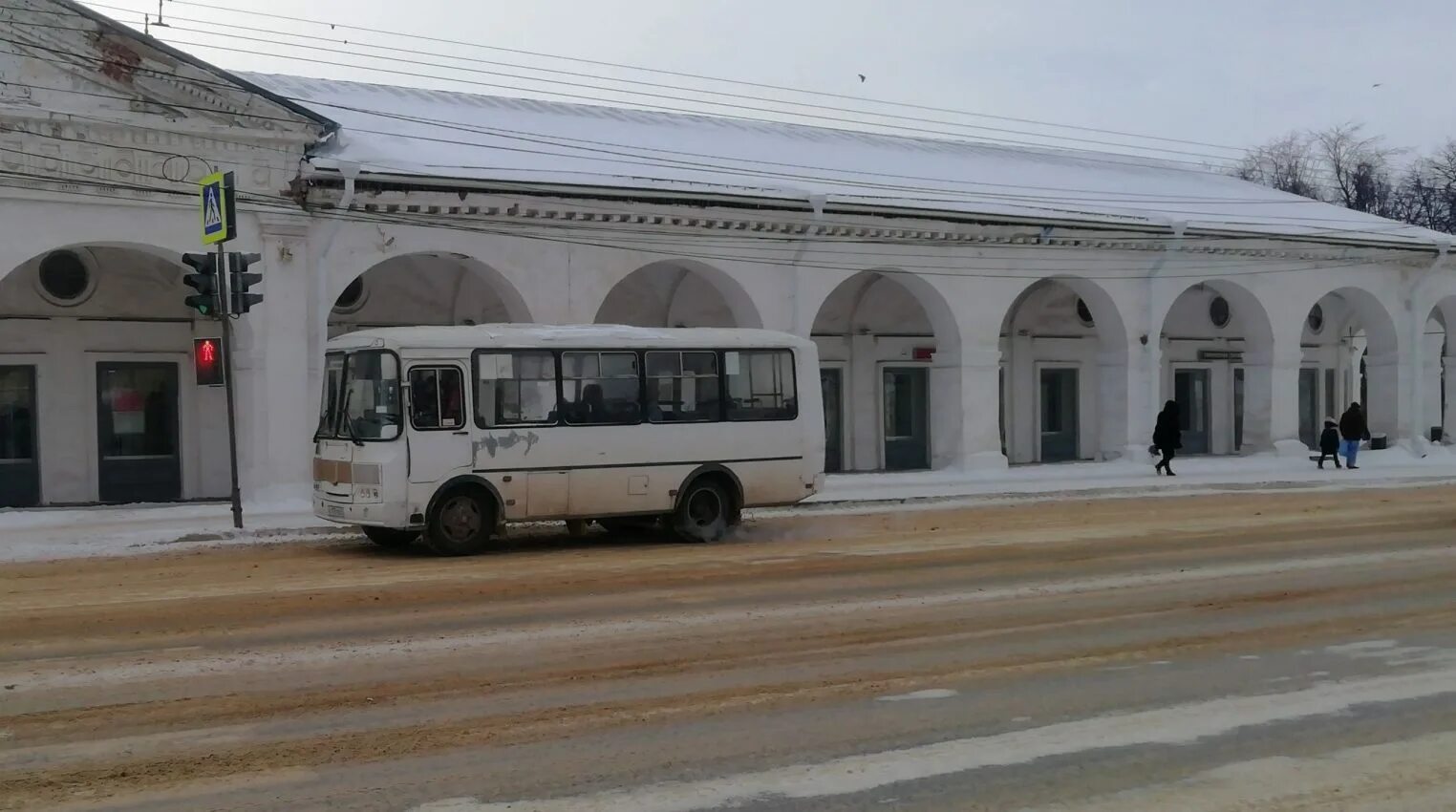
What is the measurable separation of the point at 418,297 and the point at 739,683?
18.6 metres

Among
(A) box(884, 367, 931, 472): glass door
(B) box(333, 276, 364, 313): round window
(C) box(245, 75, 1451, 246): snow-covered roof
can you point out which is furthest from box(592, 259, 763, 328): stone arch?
(B) box(333, 276, 364, 313): round window

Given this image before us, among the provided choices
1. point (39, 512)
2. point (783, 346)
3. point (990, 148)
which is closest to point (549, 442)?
point (783, 346)

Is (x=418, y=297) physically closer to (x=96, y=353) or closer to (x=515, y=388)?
(x=96, y=353)

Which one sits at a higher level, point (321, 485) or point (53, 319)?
point (53, 319)

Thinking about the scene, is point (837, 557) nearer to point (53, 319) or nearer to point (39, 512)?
point (39, 512)

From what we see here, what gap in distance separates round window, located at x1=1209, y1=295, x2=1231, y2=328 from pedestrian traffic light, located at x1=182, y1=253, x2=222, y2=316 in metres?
25.3

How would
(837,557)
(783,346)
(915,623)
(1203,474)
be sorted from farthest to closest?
(1203,474) < (783,346) < (837,557) < (915,623)

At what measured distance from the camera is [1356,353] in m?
38.7

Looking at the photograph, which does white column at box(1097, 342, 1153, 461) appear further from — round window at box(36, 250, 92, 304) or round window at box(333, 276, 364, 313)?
round window at box(36, 250, 92, 304)

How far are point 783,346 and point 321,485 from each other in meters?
5.88

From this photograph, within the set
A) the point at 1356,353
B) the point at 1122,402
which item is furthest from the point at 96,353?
the point at 1356,353

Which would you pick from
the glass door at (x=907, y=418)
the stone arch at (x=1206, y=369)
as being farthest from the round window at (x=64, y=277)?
the stone arch at (x=1206, y=369)

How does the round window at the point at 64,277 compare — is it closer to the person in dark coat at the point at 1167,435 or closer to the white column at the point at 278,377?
the white column at the point at 278,377

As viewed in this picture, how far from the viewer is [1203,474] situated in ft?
95.1
